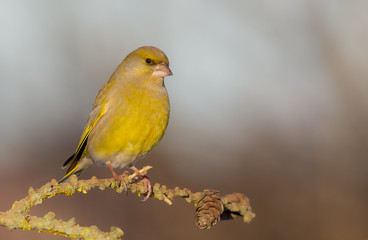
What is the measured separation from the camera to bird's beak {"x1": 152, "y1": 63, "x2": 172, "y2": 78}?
4336 mm

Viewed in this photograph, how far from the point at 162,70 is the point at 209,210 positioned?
251 centimetres

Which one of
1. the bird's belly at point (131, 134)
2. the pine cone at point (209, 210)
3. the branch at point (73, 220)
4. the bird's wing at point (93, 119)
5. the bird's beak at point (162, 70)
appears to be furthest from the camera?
the bird's wing at point (93, 119)

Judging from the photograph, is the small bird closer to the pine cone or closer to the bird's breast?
the bird's breast

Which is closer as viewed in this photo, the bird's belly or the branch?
the branch

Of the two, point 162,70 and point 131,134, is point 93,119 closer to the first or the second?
point 131,134

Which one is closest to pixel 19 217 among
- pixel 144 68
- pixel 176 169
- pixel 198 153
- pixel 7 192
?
pixel 144 68

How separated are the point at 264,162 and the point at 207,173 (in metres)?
1.05

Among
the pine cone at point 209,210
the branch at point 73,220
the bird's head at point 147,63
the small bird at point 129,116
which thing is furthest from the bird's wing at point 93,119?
the pine cone at point 209,210

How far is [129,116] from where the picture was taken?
13.4ft

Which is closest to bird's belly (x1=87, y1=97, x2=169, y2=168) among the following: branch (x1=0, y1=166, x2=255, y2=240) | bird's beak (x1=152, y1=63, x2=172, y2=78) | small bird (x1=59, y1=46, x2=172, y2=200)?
small bird (x1=59, y1=46, x2=172, y2=200)

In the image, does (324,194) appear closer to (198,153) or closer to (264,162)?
(264,162)

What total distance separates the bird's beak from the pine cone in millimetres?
2300

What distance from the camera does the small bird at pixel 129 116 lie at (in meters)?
4.08

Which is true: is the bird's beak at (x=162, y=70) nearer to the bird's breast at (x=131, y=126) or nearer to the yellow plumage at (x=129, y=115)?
the yellow plumage at (x=129, y=115)
